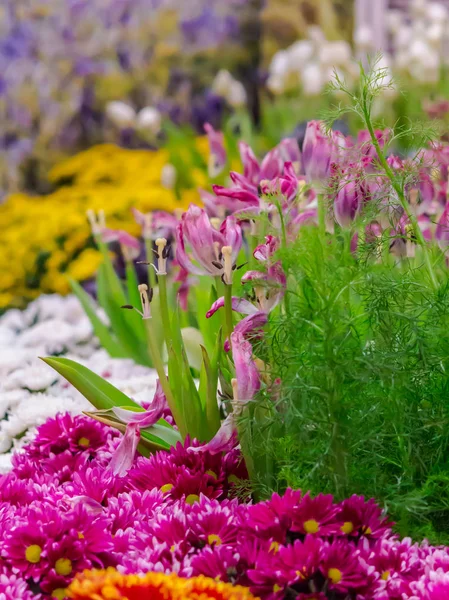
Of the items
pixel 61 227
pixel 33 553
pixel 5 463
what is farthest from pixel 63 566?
pixel 61 227

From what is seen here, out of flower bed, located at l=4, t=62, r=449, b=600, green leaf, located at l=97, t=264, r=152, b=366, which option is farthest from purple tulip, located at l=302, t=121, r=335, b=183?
green leaf, located at l=97, t=264, r=152, b=366

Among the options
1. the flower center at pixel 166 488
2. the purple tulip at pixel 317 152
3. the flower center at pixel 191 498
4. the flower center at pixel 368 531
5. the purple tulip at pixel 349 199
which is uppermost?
the purple tulip at pixel 317 152

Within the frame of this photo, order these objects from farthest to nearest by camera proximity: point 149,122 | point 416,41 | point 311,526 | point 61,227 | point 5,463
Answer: point 416,41 < point 149,122 < point 61,227 < point 5,463 < point 311,526

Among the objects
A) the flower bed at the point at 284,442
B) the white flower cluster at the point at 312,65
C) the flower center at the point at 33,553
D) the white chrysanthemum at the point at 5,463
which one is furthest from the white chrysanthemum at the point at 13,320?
the white flower cluster at the point at 312,65

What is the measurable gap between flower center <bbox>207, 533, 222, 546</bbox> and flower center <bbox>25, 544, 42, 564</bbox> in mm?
234

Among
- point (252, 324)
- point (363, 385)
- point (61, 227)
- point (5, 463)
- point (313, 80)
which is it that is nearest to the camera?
point (363, 385)

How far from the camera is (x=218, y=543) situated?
1.24m

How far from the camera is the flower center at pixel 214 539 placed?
1.24 meters

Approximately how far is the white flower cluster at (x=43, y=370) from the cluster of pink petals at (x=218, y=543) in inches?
19.6

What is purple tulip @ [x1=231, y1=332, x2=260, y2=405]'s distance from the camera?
4.51ft

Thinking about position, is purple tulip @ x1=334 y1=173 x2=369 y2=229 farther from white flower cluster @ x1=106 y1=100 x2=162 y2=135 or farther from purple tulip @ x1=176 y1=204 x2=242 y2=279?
white flower cluster @ x1=106 y1=100 x2=162 y2=135

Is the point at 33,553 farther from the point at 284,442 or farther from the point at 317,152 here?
the point at 317,152

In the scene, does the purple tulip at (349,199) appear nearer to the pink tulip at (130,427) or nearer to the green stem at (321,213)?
the green stem at (321,213)

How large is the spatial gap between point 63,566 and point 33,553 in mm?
46
